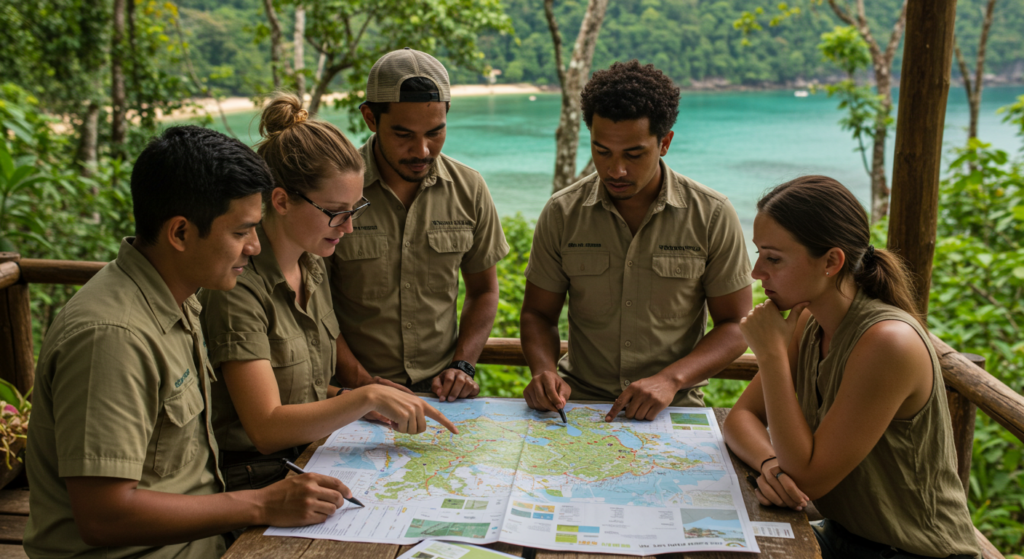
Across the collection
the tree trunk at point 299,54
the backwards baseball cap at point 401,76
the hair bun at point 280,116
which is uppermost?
the tree trunk at point 299,54

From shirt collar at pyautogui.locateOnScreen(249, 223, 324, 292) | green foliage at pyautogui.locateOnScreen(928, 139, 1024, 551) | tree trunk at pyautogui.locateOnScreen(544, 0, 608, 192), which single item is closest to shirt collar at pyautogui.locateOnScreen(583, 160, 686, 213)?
shirt collar at pyautogui.locateOnScreen(249, 223, 324, 292)

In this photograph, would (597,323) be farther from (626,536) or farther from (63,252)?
(63,252)

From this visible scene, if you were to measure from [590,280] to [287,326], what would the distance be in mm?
1015

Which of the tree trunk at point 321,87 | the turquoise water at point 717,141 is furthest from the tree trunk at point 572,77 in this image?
the turquoise water at point 717,141

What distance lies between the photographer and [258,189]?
1.54m

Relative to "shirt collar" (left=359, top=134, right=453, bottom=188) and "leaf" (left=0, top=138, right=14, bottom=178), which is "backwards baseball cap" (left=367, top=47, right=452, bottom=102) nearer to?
"shirt collar" (left=359, top=134, right=453, bottom=188)

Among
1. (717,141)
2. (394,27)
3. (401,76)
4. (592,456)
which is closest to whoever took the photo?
(592,456)

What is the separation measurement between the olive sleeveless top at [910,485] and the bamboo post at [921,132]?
1.00m

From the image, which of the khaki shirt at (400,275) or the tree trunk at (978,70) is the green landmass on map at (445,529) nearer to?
the khaki shirt at (400,275)

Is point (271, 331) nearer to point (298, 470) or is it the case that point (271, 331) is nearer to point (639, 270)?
point (298, 470)

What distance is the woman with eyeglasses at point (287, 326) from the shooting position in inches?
68.0

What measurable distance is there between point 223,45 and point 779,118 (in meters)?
35.7

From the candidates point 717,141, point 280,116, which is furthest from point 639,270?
point 717,141

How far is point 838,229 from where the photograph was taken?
166 centimetres
